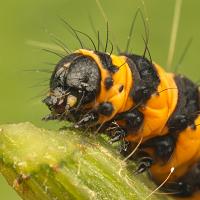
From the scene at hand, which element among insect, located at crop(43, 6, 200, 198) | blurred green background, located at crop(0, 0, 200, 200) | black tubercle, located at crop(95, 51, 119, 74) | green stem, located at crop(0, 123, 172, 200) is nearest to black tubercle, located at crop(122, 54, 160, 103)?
insect, located at crop(43, 6, 200, 198)

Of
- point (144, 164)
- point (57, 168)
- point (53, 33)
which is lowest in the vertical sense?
point (53, 33)

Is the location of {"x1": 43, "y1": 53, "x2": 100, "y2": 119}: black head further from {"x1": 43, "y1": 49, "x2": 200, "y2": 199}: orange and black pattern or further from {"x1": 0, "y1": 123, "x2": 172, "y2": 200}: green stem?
{"x1": 0, "y1": 123, "x2": 172, "y2": 200}: green stem

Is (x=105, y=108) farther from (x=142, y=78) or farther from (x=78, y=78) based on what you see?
(x=142, y=78)

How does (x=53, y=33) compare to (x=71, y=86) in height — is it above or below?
below

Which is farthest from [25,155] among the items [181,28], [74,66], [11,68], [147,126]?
[181,28]

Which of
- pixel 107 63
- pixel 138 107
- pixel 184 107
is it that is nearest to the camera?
pixel 107 63

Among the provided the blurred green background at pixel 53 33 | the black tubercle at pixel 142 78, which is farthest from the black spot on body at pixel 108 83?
the blurred green background at pixel 53 33

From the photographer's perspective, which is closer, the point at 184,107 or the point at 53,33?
the point at 184,107

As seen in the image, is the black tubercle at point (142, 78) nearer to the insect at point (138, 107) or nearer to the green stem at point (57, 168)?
the insect at point (138, 107)

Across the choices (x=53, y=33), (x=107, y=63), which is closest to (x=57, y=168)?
(x=107, y=63)
